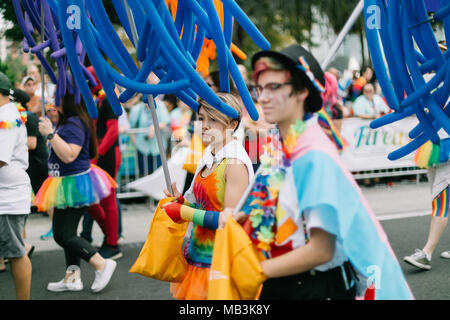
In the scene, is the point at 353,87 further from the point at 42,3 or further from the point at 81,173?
the point at 42,3

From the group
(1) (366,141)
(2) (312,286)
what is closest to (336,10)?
(1) (366,141)

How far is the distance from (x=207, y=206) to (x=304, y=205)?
1.03 metres

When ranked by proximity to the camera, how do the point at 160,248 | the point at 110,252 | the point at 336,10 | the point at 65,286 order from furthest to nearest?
the point at 336,10 < the point at 110,252 < the point at 65,286 < the point at 160,248

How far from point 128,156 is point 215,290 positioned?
6408mm

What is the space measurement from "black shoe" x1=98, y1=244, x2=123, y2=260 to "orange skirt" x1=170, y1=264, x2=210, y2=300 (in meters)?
2.76

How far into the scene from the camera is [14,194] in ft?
12.3

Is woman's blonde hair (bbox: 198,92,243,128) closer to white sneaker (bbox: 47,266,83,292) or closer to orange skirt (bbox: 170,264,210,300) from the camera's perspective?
orange skirt (bbox: 170,264,210,300)

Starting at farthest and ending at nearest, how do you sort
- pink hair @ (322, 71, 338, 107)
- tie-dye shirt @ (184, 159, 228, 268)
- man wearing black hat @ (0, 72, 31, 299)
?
man wearing black hat @ (0, 72, 31, 299) < tie-dye shirt @ (184, 159, 228, 268) < pink hair @ (322, 71, 338, 107)

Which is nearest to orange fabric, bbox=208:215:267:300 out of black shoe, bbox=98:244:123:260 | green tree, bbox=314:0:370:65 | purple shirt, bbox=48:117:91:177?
purple shirt, bbox=48:117:91:177

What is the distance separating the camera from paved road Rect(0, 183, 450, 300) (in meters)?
4.37

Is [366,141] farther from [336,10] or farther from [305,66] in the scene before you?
[305,66]

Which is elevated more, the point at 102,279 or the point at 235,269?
the point at 235,269

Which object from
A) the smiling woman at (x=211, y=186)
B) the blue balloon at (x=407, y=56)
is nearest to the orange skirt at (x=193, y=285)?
the smiling woman at (x=211, y=186)

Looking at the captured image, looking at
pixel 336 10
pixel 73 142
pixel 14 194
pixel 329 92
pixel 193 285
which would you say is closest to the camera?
pixel 329 92
